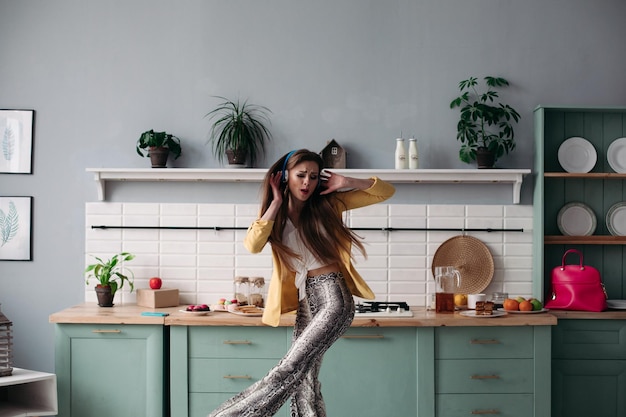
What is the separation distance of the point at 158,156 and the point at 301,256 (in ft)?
4.83

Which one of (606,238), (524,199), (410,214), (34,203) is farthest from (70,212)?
(606,238)

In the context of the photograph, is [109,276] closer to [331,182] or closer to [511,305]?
[331,182]

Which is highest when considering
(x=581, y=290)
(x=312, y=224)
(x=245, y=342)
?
(x=312, y=224)

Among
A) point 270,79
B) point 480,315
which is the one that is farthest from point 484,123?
point 270,79

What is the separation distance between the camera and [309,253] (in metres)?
3.47

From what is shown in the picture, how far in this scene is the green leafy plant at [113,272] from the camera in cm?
440

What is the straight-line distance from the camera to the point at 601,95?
15.3ft

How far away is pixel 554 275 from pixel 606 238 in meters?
0.41

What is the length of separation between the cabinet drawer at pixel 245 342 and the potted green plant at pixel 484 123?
5.22 ft

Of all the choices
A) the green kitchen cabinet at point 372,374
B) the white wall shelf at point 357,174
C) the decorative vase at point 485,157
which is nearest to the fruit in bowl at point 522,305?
the green kitchen cabinet at point 372,374

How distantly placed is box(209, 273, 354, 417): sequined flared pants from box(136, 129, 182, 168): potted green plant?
1519 millimetres

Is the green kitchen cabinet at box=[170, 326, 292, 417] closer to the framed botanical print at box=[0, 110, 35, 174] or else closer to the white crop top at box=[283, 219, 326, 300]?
the white crop top at box=[283, 219, 326, 300]

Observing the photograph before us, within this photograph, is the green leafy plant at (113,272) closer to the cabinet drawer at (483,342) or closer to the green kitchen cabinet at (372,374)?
the green kitchen cabinet at (372,374)

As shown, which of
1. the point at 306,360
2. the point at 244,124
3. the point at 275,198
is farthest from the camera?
the point at 244,124
